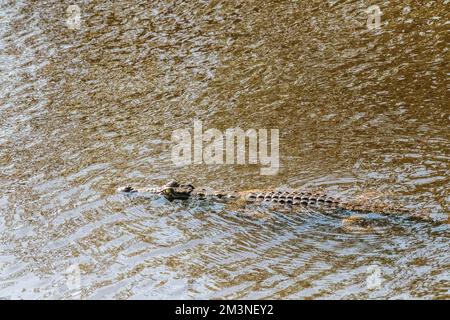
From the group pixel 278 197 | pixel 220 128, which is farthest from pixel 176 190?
pixel 220 128

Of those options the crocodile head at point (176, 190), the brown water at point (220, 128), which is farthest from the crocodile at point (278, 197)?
the brown water at point (220, 128)

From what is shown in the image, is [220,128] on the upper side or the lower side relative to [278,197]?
upper

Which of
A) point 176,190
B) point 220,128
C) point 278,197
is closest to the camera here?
point 278,197

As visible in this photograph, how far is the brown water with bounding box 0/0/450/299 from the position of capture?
27.4 feet

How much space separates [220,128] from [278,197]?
2396mm

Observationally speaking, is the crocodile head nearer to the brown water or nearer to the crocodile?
the crocodile

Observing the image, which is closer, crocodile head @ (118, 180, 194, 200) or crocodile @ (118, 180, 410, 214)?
crocodile @ (118, 180, 410, 214)

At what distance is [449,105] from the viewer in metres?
11.2

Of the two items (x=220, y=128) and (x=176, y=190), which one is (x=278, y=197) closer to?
(x=176, y=190)

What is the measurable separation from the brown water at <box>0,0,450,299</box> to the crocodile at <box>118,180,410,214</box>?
0.13m

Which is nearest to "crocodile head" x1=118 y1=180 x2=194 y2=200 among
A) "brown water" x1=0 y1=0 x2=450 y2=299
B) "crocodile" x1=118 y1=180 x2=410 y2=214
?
"crocodile" x1=118 y1=180 x2=410 y2=214

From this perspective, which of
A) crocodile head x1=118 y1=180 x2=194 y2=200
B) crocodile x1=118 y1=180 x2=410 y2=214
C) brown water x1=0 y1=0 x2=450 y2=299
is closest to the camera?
brown water x1=0 y1=0 x2=450 y2=299

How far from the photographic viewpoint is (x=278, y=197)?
→ 9391 mm

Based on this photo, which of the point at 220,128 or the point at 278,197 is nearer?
the point at 278,197
